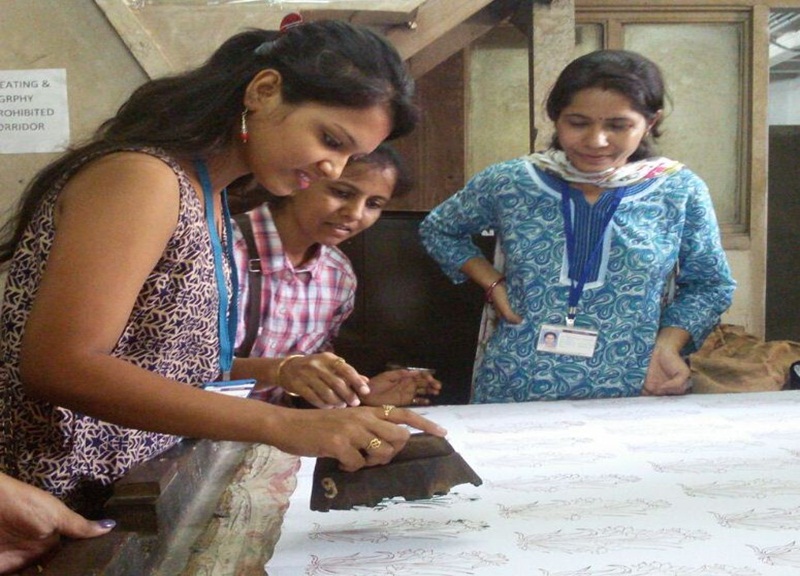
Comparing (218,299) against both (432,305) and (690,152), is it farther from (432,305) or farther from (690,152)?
(690,152)

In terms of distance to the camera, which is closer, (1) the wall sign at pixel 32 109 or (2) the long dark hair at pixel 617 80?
(2) the long dark hair at pixel 617 80

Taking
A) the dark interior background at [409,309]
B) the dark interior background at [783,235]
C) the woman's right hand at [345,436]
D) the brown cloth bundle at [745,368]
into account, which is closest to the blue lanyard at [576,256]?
the brown cloth bundle at [745,368]

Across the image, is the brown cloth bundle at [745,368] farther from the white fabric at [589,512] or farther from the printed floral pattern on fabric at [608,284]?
the white fabric at [589,512]

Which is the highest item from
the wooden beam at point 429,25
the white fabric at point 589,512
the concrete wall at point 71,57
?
the wooden beam at point 429,25

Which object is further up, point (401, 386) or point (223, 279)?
point (223, 279)

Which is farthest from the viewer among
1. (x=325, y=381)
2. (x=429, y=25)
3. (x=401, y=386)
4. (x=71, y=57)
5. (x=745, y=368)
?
(x=429, y=25)

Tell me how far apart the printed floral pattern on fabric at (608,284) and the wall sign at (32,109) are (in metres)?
1.31

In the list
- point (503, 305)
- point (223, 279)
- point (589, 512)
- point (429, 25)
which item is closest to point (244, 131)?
point (223, 279)

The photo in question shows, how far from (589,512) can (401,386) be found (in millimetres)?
848

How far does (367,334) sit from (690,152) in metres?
2.34

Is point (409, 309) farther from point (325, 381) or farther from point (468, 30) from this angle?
point (325, 381)

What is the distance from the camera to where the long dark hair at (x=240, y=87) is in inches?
47.0

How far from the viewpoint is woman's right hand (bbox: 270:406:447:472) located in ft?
3.24

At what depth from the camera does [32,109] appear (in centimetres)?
253
